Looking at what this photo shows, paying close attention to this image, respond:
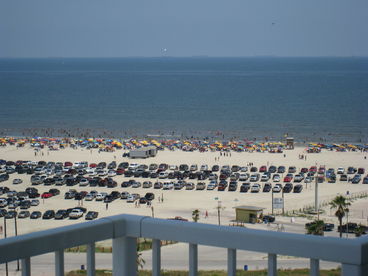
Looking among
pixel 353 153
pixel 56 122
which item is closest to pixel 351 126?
pixel 353 153

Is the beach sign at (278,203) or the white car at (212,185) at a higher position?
the beach sign at (278,203)

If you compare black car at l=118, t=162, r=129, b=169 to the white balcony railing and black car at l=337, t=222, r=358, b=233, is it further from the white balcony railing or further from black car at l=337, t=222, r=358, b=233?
the white balcony railing

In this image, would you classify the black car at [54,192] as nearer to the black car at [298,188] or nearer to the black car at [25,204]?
the black car at [25,204]

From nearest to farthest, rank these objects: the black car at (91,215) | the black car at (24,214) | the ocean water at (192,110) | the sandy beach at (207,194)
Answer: the sandy beach at (207,194), the black car at (91,215), the black car at (24,214), the ocean water at (192,110)

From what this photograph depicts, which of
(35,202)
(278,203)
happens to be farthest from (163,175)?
(278,203)

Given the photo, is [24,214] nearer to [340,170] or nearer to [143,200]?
[143,200]

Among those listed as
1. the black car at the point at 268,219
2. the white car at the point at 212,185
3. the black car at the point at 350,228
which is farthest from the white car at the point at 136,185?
the black car at the point at 350,228
